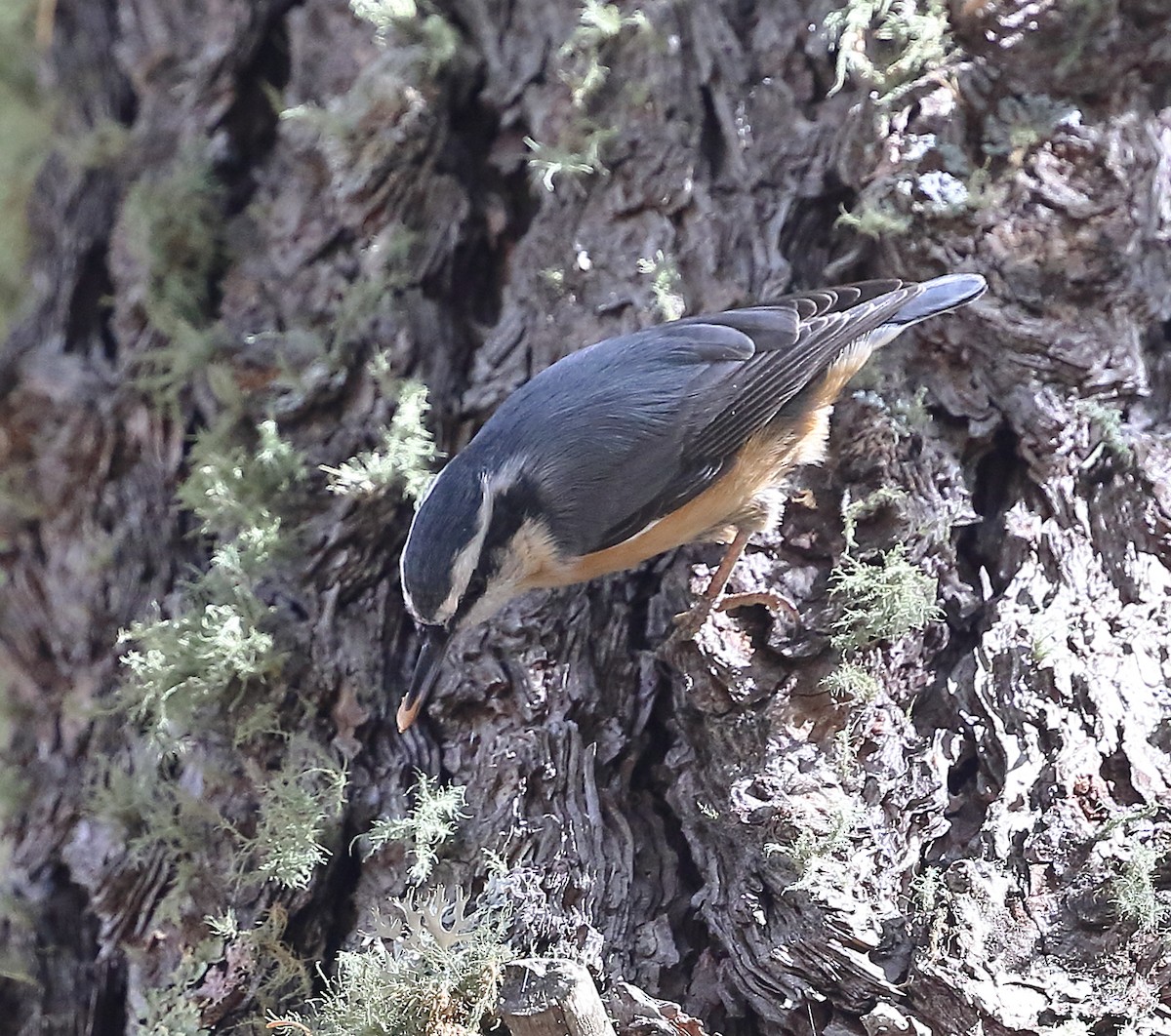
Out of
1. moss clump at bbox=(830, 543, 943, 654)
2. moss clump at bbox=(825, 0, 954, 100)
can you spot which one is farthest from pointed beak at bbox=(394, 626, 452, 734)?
moss clump at bbox=(825, 0, 954, 100)

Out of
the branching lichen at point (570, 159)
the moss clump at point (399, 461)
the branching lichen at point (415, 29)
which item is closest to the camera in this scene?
the moss clump at point (399, 461)

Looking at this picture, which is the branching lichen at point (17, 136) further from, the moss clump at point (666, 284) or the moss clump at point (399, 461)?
the moss clump at point (666, 284)

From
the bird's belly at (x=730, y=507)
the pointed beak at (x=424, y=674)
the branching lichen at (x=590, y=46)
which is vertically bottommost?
the bird's belly at (x=730, y=507)

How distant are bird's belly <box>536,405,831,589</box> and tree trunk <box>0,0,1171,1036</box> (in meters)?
0.05

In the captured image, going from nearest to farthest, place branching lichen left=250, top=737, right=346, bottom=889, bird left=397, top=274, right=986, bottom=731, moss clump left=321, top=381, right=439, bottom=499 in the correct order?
1. branching lichen left=250, top=737, right=346, bottom=889
2. bird left=397, top=274, right=986, bottom=731
3. moss clump left=321, top=381, right=439, bottom=499

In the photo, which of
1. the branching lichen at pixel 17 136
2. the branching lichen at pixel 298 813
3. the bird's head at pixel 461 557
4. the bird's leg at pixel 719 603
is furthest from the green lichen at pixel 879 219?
the branching lichen at pixel 17 136

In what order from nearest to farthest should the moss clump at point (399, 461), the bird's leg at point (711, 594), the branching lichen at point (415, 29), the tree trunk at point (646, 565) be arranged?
the tree trunk at point (646, 565) → the bird's leg at point (711, 594) → the moss clump at point (399, 461) → the branching lichen at point (415, 29)

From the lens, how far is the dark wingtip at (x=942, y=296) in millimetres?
2303

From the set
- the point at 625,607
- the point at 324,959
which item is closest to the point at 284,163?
the point at 625,607

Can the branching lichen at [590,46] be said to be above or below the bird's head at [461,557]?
above

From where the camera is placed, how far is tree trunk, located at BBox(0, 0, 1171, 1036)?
1858 mm

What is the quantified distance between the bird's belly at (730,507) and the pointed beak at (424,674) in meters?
0.24

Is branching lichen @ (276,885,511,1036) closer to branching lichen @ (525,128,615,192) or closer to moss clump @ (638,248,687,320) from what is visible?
moss clump @ (638,248,687,320)

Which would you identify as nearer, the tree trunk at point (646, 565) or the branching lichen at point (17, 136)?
the tree trunk at point (646, 565)
